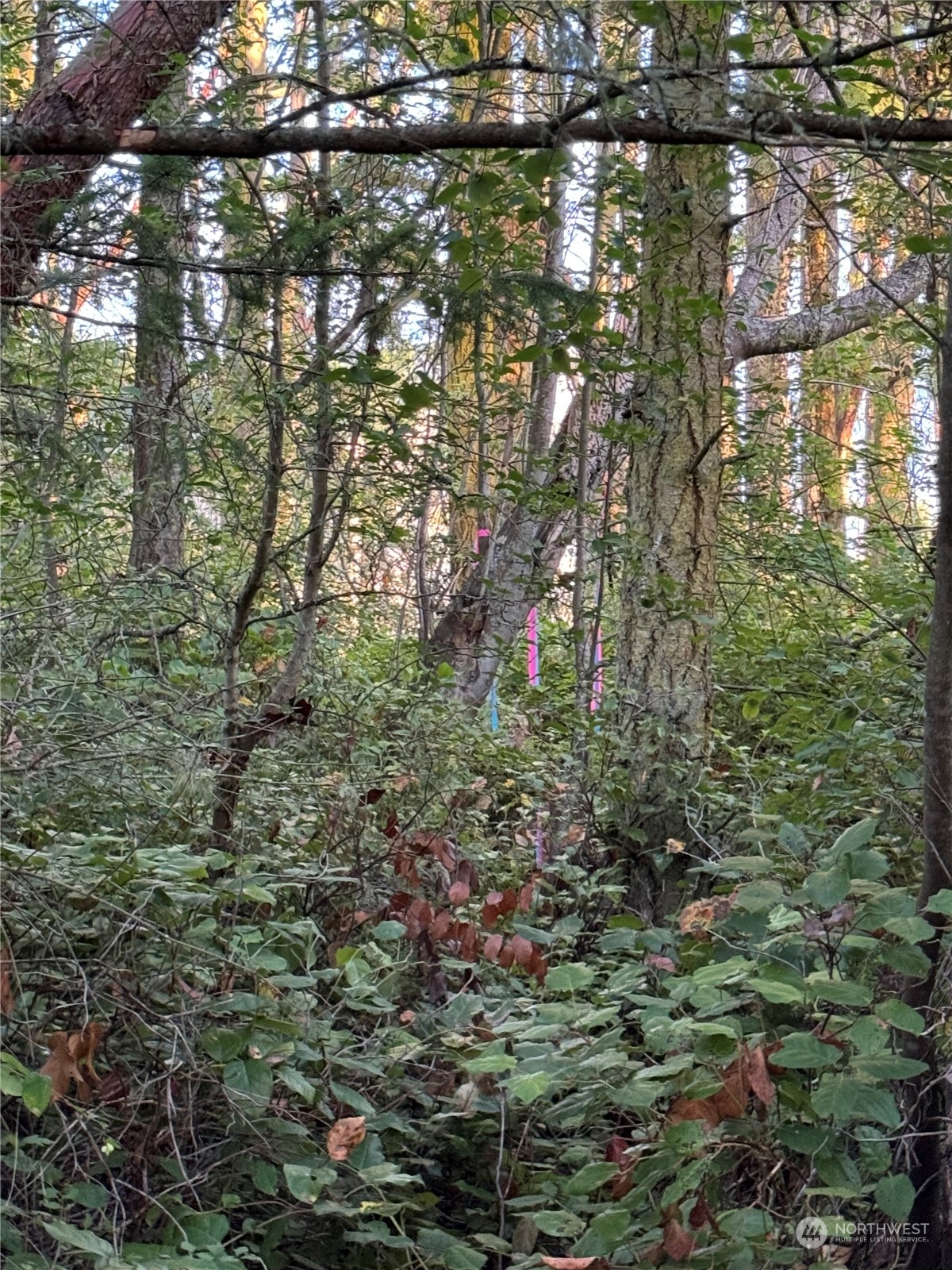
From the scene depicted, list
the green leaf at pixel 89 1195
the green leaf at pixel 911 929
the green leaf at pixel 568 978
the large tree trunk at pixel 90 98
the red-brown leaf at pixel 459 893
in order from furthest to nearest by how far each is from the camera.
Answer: the red-brown leaf at pixel 459 893
the large tree trunk at pixel 90 98
the green leaf at pixel 568 978
the green leaf at pixel 89 1195
the green leaf at pixel 911 929

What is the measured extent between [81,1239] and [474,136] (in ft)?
7.43

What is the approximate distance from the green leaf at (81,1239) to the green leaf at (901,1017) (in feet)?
4.78

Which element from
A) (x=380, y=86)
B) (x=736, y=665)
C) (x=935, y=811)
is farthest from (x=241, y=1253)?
(x=736, y=665)

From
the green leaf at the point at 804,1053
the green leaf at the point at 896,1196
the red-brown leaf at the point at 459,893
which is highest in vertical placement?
the green leaf at the point at 804,1053

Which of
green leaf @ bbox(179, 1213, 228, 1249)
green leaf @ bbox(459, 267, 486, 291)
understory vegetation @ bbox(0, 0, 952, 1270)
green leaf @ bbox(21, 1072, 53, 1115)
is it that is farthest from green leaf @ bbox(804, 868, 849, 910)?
green leaf @ bbox(459, 267, 486, 291)

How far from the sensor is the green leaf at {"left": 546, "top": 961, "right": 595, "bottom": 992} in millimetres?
2551

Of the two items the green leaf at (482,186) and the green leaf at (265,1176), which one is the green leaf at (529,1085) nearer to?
the green leaf at (265,1176)

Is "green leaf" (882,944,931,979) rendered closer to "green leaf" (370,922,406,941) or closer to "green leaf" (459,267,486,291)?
"green leaf" (370,922,406,941)

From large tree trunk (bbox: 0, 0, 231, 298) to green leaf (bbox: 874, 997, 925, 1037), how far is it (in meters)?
2.77

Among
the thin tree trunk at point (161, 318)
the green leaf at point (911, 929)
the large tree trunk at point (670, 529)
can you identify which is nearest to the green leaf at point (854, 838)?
the green leaf at point (911, 929)

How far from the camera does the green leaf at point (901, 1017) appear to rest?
1.93 meters

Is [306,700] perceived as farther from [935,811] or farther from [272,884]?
[935,811]

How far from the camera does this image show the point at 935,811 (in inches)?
89.7

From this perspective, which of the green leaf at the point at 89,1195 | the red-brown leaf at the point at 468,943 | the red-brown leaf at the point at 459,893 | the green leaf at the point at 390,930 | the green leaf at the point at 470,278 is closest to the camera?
the green leaf at the point at 89,1195
